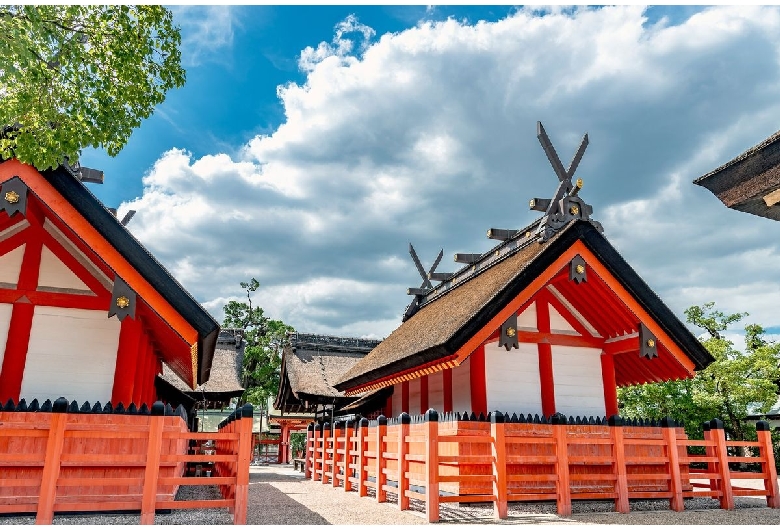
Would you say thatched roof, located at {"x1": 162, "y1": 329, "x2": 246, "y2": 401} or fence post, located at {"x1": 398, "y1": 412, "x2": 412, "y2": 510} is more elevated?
thatched roof, located at {"x1": 162, "y1": 329, "x2": 246, "y2": 401}

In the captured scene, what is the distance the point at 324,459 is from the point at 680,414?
15.4m

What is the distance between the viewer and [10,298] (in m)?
8.02

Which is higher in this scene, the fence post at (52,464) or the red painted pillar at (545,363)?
the red painted pillar at (545,363)

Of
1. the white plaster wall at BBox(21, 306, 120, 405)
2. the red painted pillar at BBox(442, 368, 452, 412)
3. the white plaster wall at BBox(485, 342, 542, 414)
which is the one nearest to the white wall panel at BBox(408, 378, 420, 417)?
the red painted pillar at BBox(442, 368, 452, 412)

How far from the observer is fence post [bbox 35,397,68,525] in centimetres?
578

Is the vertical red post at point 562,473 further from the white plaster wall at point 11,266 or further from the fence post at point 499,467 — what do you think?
A: the white plaster wall at point 11,266

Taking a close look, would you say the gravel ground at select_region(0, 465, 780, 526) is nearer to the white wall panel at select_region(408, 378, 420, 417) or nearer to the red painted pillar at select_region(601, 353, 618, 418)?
the red painted pillar at select_region(601, 353, 618, 418)

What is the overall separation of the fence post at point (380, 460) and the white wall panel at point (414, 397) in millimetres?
3972

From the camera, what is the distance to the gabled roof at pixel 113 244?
695cm

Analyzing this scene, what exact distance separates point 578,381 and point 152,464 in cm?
828

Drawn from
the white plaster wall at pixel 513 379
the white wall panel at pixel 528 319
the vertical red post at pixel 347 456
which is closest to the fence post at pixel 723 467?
the white plaster wall at pixel 513 379

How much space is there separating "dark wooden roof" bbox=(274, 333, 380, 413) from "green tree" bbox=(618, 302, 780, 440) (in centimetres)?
1208

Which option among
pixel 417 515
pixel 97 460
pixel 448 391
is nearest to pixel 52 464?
pixel 97 460

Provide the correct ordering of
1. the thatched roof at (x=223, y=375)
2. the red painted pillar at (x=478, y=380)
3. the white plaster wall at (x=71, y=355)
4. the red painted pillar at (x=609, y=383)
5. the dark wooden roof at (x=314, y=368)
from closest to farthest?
1. the white plaster wall at (x=71, y=355)
2. the red painted pillar at (x=478, y=380)
3. the red painted pillar at (x=609, y=383)
4. the thatched roof at (x=223, y=375)
5. the dark wooden roof at (x=314, y=368)
